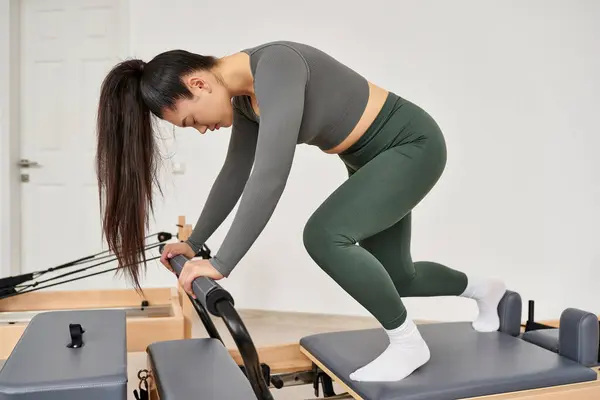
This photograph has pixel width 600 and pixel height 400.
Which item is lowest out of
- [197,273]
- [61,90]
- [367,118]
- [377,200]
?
[197,273]

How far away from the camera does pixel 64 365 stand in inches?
42.1

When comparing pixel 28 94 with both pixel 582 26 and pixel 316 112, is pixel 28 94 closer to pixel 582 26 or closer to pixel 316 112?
pixel 316 112

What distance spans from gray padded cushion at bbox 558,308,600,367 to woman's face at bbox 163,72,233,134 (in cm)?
121

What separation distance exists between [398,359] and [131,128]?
917 mm

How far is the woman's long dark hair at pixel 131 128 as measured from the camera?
1.33 meters

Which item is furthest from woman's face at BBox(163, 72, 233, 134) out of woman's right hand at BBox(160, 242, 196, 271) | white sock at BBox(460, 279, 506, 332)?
white sock at BBox(460, 279, 506, 332)

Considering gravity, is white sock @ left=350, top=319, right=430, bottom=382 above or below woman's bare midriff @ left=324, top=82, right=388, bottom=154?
below

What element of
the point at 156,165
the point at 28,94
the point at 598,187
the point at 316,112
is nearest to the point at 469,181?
the point at 598,187

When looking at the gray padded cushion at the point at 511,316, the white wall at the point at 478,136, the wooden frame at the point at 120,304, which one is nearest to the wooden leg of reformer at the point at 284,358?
the wooden frame at the point at 120,304

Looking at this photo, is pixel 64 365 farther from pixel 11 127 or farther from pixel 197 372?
pixel 11 127

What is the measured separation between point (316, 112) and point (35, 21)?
3403mm

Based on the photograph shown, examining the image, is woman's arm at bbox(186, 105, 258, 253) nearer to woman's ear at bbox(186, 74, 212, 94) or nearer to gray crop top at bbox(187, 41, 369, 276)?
gray crop top at bbox(187, 41, 369, 276)

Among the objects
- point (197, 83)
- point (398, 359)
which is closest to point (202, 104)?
point (197, 83)

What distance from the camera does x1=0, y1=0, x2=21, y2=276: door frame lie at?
383cm
